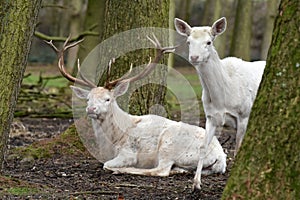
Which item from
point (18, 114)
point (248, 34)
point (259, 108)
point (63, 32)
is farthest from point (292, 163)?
point (63, 32)

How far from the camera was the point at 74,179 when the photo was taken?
677cm

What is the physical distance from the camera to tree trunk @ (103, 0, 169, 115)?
25.9 feet

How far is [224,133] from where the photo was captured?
11266 mm


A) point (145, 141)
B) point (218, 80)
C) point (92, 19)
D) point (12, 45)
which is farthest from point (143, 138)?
point (92, 19)

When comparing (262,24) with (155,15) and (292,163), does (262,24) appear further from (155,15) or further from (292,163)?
(292,163)

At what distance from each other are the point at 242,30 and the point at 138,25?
10.0 meters

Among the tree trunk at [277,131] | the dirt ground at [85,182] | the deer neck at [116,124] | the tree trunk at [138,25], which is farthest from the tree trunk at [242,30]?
the tree trunk at [277,131]

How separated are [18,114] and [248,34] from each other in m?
7.78

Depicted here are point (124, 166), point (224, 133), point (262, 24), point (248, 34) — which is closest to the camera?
point (124, 166)

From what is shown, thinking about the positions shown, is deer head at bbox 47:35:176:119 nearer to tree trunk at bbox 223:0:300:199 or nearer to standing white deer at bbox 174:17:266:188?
standing white deer at bbox 174:17:266:188

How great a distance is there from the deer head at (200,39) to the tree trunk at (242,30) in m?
10.9

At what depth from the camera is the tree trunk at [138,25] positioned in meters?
7.89

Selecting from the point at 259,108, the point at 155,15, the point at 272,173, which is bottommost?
the point at 272,173

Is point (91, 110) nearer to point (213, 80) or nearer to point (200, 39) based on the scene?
point (213, 80)
